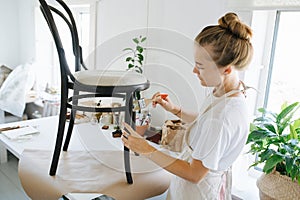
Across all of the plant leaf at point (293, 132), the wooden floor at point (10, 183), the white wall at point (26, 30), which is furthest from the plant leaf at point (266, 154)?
the white wall at point (26, 30)

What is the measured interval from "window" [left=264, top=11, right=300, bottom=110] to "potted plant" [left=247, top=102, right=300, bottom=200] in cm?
32

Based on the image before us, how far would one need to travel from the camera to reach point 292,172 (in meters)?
1.09

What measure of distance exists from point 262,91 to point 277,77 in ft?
0.37

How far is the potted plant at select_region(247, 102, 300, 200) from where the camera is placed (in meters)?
1.12

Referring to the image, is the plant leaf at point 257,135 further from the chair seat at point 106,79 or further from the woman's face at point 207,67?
the chair seat at point 106,79

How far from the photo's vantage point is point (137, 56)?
6.81ft

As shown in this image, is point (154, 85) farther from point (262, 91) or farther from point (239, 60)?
point (239, 60)

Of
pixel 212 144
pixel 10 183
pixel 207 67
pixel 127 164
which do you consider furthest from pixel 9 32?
pixel 212 144

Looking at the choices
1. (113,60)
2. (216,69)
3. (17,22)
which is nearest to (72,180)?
(216,69)

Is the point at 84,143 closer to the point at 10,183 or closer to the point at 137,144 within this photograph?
the point at 137,144

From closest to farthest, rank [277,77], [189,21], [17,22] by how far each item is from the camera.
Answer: [277,77], [189,21], [17,22]

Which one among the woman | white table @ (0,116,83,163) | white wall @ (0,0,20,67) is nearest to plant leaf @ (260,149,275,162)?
the woman

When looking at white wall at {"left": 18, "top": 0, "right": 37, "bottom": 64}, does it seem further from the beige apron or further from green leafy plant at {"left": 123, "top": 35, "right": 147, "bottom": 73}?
the beige apron

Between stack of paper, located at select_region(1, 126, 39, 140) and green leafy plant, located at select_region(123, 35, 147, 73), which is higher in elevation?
green leafy plant, located at select_region(123, 35, 147, 73)
